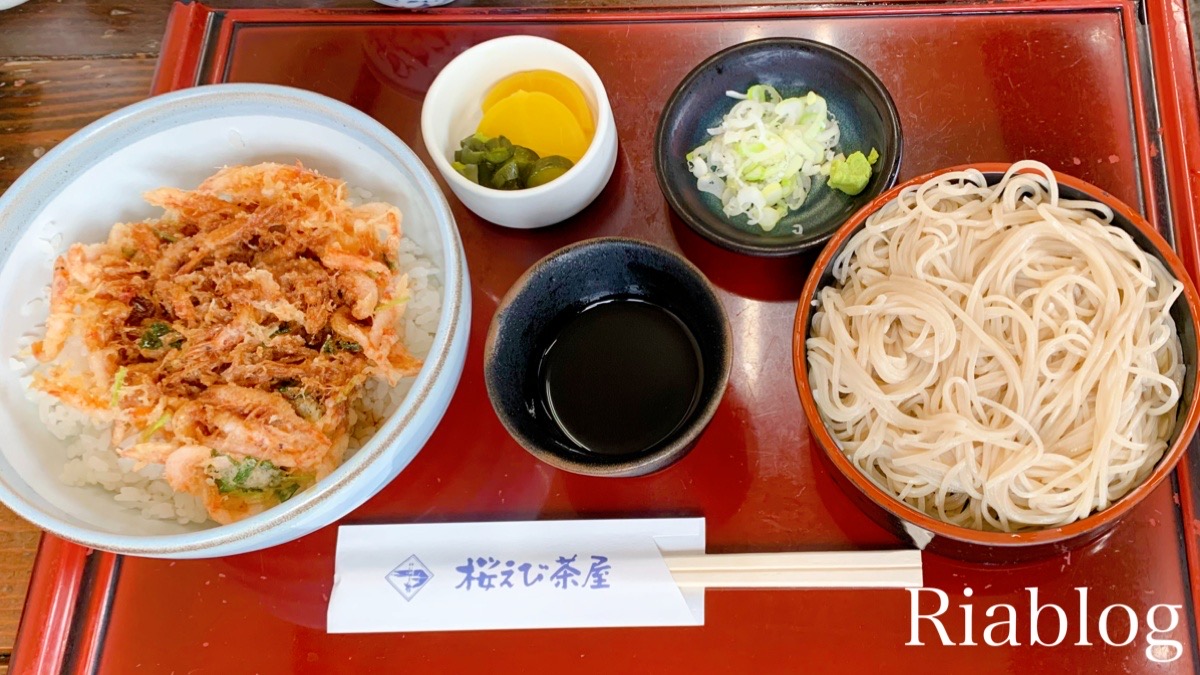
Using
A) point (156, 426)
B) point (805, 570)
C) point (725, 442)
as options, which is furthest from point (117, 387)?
point (805, 570)

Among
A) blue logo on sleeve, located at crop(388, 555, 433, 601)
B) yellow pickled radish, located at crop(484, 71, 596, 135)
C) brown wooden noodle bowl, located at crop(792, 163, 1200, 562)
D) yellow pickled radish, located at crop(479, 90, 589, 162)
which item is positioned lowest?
blue logo on sleeve, located at crop(388, 555, 433, 601)

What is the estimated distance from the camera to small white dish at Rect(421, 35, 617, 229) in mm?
1516

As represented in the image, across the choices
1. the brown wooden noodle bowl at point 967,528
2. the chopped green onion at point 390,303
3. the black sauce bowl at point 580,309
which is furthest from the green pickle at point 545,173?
the brown wooden noodle bowl at point 967,528

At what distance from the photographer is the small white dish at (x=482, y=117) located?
1516 millimetres

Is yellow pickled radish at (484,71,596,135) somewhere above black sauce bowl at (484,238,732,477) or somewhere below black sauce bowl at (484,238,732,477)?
above

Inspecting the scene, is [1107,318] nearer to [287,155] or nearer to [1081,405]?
[1081,405]

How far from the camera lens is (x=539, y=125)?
5.38 feet

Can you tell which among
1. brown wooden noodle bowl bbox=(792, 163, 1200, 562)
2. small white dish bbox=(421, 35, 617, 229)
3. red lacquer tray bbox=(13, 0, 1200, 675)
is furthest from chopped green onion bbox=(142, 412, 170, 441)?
brown wooden noodle bowl bbox=(792, 163, 1200, 562)

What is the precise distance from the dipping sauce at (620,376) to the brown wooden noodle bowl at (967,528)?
24 centimetres

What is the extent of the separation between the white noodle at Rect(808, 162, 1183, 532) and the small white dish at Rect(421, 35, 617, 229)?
1.68ft

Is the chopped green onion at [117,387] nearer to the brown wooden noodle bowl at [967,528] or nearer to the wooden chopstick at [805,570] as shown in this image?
the wooden chopstick at [805,570]

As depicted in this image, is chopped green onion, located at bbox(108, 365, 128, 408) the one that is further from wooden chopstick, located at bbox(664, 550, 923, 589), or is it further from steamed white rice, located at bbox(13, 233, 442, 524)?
wooden chopstick, located at bbox(664, 550, 923, 589)

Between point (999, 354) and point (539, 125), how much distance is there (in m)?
0.98

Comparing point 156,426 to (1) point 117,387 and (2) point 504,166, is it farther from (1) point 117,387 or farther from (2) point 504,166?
(2) point 504,166
